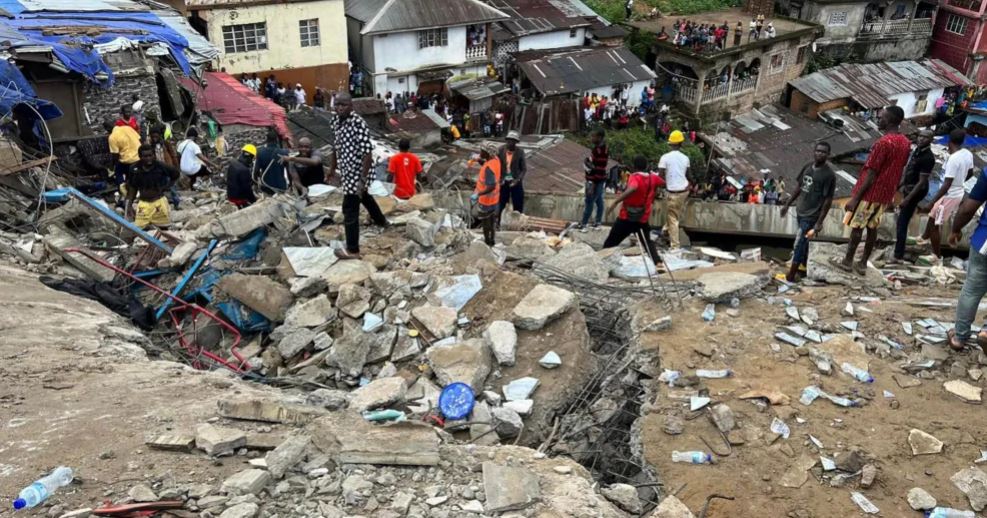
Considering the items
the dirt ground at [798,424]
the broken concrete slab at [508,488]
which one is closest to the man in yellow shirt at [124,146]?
the dirt ground at [798,424]

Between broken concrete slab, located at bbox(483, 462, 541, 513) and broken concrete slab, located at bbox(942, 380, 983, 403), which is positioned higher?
broken concrete slab, located at bbox(483, 462, 541, 513)

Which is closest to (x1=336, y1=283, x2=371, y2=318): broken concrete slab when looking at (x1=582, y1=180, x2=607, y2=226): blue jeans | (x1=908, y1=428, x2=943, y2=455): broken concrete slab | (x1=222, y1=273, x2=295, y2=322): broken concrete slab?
(x1=222, y1=273, x2=295, y2=322): broken concrete slab

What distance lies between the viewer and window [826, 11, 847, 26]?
33.2 m

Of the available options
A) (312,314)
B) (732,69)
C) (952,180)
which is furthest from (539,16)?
(312,314)

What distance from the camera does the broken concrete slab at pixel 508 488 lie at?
4176 millimetres

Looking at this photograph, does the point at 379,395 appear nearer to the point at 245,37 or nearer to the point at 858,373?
the point at 858,373

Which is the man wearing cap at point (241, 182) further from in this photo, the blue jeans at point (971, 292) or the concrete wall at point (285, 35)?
the concrete wall at point (285, 35)

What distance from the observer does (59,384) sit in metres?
5.40

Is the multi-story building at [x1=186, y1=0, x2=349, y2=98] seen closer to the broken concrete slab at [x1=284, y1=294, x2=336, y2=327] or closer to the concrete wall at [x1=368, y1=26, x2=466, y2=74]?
the concrete wall at [x1=368, y1=26, x2=466, y2=74]

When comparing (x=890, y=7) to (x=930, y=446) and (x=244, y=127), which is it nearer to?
(x=244, y=127)

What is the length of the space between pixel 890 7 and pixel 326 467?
3698 cm

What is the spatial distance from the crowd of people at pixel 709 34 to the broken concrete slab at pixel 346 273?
2458 cm

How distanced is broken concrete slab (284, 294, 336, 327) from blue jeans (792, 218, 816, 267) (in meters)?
4.54

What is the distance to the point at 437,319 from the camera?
6.93 m
